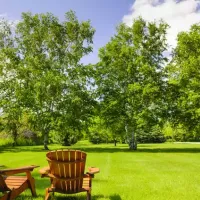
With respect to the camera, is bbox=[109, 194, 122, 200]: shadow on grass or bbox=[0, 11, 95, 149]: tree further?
bbox=[0, 11, 95, 149]: tree

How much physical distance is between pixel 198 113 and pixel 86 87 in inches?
510

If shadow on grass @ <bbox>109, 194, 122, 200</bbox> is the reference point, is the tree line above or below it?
above

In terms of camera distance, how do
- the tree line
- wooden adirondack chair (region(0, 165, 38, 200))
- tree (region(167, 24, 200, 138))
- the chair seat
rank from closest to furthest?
wooden adirondack chair (region(0, 165, 38, 200))
the chair seat
tree (region(167, 24, 200, 138))
the tree line

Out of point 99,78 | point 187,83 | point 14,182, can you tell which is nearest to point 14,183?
point 14,182

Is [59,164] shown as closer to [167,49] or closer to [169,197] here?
[169,197]

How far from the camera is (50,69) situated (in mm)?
37281

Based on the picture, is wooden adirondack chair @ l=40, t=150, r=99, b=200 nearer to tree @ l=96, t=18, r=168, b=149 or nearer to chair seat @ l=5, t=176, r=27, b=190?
chair seat @ l=5, t=176, r=27, b=190

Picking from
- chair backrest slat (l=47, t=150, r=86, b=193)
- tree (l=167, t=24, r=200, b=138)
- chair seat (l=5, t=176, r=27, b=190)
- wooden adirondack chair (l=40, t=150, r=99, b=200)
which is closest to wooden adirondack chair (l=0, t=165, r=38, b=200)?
chair seat (l=5, t=176, r=27, b=190)

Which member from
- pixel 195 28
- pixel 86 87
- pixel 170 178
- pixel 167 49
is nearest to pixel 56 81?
pixel 86 87

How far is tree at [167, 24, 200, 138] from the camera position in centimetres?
3381

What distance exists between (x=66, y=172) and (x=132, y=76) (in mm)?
28970

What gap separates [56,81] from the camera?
34188 millimetres

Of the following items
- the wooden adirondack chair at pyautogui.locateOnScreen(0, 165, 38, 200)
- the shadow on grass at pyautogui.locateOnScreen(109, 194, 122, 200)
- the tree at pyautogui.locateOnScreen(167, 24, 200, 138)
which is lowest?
the shadow on grass at pyautogui.locateOnScreen(109, 194, 122, 200)

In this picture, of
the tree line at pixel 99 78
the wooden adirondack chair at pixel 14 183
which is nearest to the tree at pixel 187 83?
the tree line at pixel 99 78
